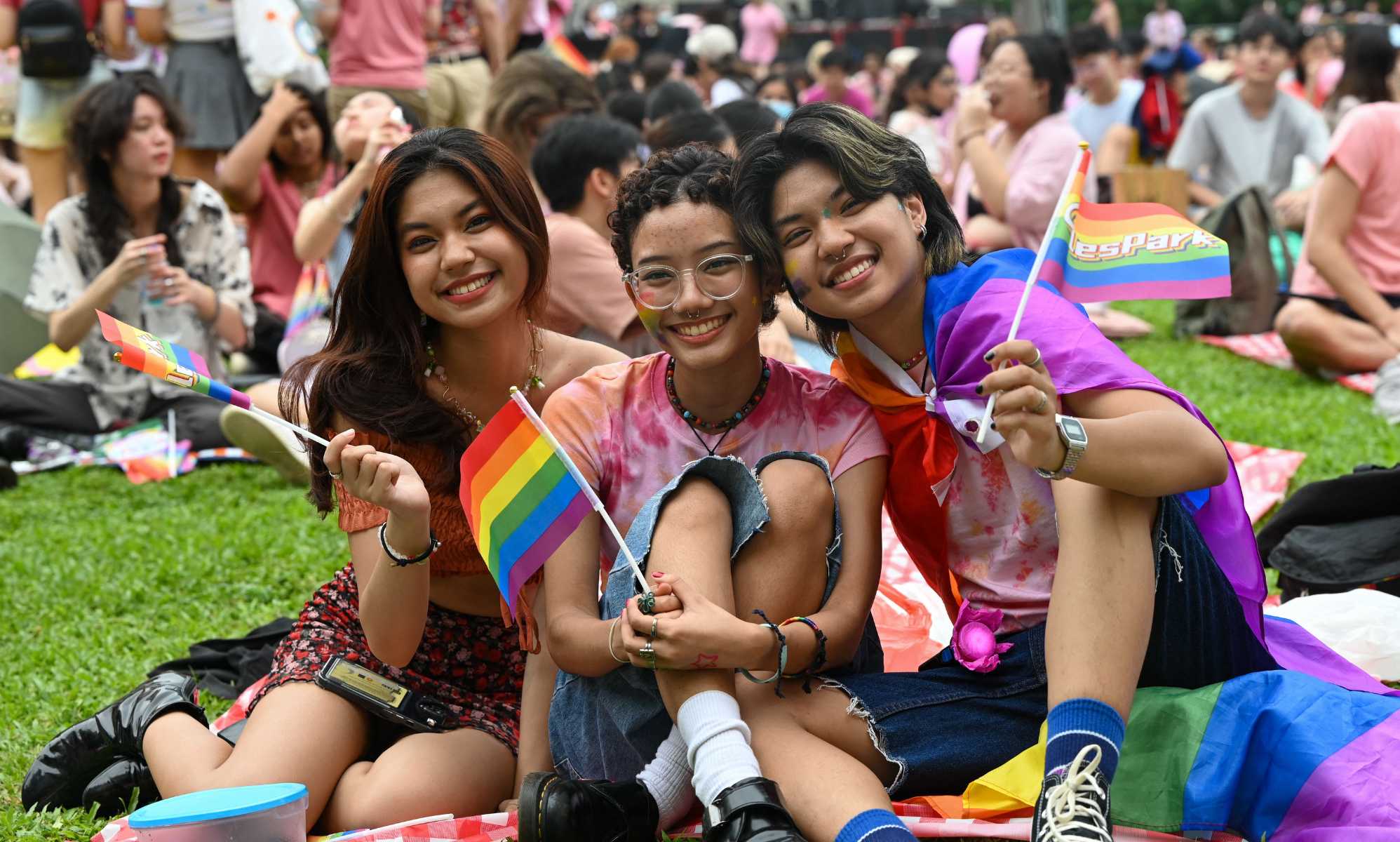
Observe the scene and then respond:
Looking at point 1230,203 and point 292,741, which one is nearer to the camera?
point 292,741

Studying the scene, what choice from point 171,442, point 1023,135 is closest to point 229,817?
point 171,442

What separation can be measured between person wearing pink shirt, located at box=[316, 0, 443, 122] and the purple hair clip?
6.03m

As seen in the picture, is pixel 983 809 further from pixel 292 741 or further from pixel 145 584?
pixel 145 584

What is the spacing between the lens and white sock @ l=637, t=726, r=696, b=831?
2.68m

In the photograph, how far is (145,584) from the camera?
4.77 metres

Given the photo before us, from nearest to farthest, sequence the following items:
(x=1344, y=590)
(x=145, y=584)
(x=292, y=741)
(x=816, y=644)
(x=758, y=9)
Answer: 1. (x=816, y=644)
2. (x=292, y=741)
3. (x=1344, y=590)
4. (x=145, y=584)
5. (x=758, y=9)

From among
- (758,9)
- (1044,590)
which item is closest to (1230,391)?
(1044,590)

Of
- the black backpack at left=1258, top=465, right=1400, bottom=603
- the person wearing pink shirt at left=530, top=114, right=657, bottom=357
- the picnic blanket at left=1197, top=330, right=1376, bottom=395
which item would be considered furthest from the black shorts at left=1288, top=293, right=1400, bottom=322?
the person wearing pink shirt at left=530, top=114, right=657, bottom=357

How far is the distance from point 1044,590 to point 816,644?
1.52 ft

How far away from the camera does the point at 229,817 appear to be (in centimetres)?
241

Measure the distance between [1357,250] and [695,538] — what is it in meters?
5.06

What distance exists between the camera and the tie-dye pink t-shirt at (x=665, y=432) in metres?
2.92

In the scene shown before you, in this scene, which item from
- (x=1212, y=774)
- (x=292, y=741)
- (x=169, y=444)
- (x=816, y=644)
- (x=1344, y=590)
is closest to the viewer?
(x=1212, y=774)

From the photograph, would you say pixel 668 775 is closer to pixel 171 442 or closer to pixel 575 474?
pixel 575 474
